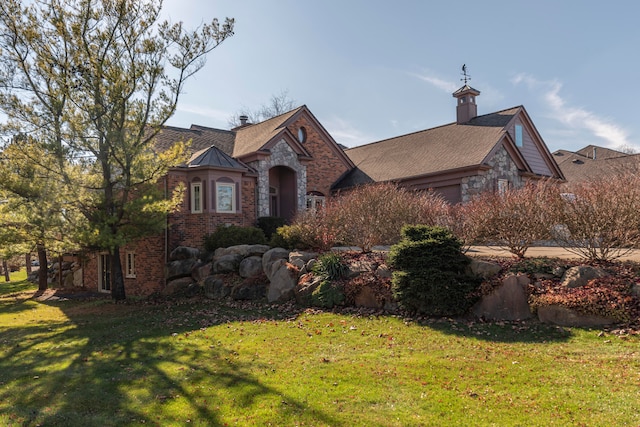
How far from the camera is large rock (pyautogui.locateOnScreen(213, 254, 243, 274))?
44.5ft

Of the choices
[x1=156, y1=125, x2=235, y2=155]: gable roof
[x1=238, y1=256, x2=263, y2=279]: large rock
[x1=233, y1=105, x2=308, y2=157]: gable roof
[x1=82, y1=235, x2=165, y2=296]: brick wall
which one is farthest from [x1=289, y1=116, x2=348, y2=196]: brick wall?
[x1=238, y1=256, x2=263, y2=279]: large rock

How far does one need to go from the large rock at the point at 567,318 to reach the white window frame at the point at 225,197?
1260 centimetres

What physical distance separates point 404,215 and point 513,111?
11385 millimetres

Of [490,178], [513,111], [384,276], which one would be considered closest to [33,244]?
[384,276]

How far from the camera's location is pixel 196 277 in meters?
14.6

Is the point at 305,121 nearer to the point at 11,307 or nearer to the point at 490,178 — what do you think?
the point at 490,178

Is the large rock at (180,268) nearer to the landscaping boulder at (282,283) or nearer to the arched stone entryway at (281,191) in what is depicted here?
the landscaping boulder at (282,283)

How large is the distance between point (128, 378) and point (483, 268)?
21.3 feet

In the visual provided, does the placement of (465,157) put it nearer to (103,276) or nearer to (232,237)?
(232,237)

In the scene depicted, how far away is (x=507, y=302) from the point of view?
25.9ft

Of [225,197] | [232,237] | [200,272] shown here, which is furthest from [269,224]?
[200,272]

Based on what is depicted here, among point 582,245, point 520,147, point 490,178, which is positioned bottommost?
point 582,245

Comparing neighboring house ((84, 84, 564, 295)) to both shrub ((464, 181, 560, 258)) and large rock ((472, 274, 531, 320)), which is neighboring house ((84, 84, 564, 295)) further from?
large rock ((472, 274, 531, 320))

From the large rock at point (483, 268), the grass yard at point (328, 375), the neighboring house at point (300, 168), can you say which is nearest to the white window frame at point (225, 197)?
the neighboring house at point (300, 168)
